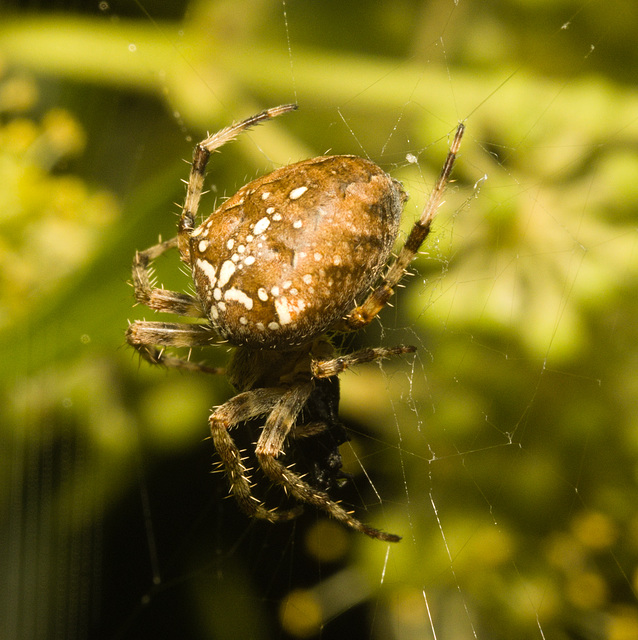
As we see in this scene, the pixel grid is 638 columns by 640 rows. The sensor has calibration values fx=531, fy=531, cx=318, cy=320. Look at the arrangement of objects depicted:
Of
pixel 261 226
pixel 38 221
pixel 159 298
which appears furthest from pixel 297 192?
pixel 38 221

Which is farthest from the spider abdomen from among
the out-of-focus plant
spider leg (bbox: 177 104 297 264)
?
the out-of-focus plant

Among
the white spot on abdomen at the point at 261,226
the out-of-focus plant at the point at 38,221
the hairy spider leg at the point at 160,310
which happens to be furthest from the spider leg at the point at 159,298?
the white spot on abdomen at the point at 261,226

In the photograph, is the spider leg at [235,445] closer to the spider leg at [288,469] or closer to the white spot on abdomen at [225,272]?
the spider leg at [288,469]

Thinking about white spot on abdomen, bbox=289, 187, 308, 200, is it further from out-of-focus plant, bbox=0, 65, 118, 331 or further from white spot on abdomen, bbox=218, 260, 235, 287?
out-of-focus plant, bbox=0, 65, 118, 331

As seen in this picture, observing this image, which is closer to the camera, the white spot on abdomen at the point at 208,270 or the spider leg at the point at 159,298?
the white spot on abdomen at the point at 208,270

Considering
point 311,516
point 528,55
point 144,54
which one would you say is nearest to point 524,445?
point 311,516

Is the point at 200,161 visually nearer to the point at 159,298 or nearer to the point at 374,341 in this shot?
the point at 159,298
